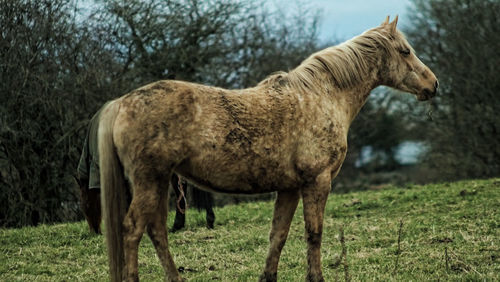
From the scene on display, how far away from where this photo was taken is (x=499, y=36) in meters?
19.6

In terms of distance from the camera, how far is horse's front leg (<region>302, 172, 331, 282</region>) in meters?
4.68

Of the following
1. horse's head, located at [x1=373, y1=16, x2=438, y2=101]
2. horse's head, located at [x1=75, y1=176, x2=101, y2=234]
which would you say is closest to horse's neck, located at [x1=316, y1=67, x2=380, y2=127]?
horse's head, located at [x1=373, y1=16, x2=438, y2=101]

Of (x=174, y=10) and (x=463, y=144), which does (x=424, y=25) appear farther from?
(x=174, y=10)

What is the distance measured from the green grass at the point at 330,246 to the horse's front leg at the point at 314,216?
31 cm

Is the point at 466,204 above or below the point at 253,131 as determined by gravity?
below

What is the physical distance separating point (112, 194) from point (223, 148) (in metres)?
0.98

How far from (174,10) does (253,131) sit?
1442 centimetres

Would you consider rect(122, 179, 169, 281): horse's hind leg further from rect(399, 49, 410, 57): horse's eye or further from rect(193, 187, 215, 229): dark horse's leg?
rect(193, 187, 215, 229): dark horse's leg

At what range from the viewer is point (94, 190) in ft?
26.7

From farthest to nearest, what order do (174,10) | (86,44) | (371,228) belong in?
(174,10) → (86,44) → (371,228)

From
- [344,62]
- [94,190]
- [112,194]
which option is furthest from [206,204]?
[112,194]

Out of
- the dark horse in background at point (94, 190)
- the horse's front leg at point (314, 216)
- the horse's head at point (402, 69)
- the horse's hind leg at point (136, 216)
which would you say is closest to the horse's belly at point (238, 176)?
the horse's front leg at point (314, 216)

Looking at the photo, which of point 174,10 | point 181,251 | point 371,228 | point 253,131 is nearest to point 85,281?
point 181,251

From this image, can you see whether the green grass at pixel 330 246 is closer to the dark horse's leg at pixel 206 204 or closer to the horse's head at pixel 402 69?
the dark horse's leg at pixel 206 204
